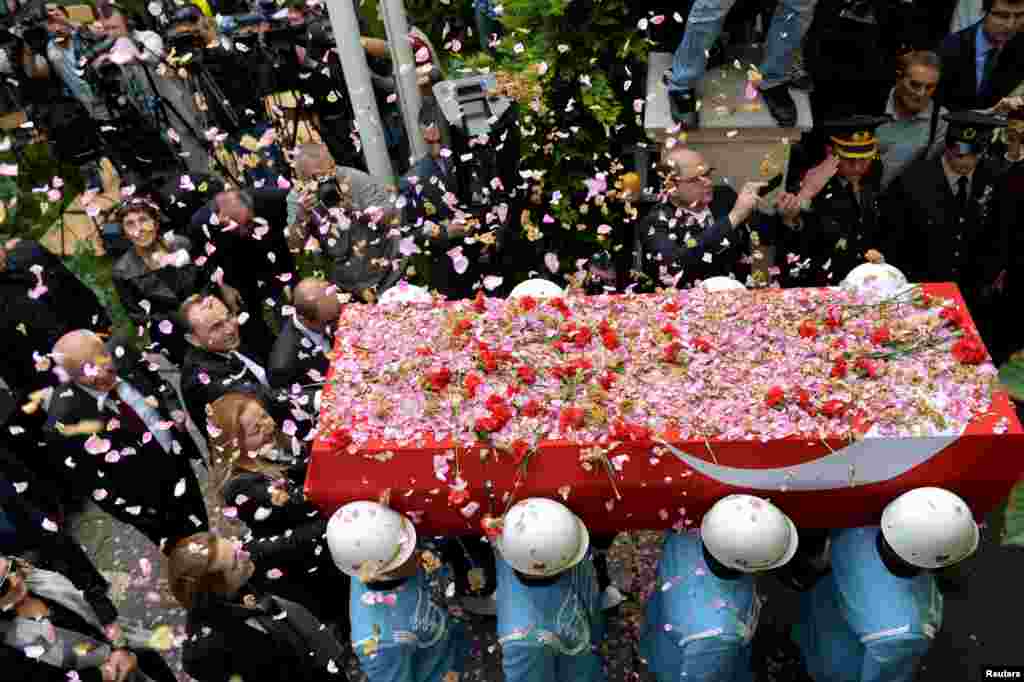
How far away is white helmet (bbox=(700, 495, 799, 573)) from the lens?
338cm

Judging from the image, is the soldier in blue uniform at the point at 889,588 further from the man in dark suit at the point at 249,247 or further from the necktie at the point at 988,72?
the man in dark suit at the point at 249,247

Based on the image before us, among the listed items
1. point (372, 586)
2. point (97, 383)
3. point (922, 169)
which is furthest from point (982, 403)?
point (97, 383)

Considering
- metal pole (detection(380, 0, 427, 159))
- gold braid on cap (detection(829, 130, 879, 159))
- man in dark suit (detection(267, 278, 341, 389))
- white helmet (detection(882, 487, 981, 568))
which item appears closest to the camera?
white helmet (detection(882, 487, 981, 568))

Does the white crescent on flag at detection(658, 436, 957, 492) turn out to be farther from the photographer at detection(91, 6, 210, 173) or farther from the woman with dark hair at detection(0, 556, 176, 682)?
the photographer at detection(91, 6, 210, 173)

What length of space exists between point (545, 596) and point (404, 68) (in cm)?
399

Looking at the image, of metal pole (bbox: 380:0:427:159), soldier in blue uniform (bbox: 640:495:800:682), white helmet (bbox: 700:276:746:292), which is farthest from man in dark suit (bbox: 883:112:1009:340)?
metal pole (bbox: 380:0:427:159)

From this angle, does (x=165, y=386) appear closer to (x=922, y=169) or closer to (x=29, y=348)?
(x=29, y=348)

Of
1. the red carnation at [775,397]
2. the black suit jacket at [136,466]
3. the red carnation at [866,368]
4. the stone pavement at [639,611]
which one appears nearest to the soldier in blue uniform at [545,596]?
the stone pavement at [639,611]

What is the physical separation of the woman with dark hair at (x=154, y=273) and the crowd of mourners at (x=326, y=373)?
0.7 inches

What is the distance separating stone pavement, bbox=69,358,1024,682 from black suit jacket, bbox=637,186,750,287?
1.73 meters

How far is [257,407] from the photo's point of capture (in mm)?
4227

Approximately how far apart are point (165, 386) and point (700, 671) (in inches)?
143

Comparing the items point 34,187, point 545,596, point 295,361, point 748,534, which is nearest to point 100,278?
point 34,187

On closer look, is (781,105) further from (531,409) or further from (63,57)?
(63,57)
